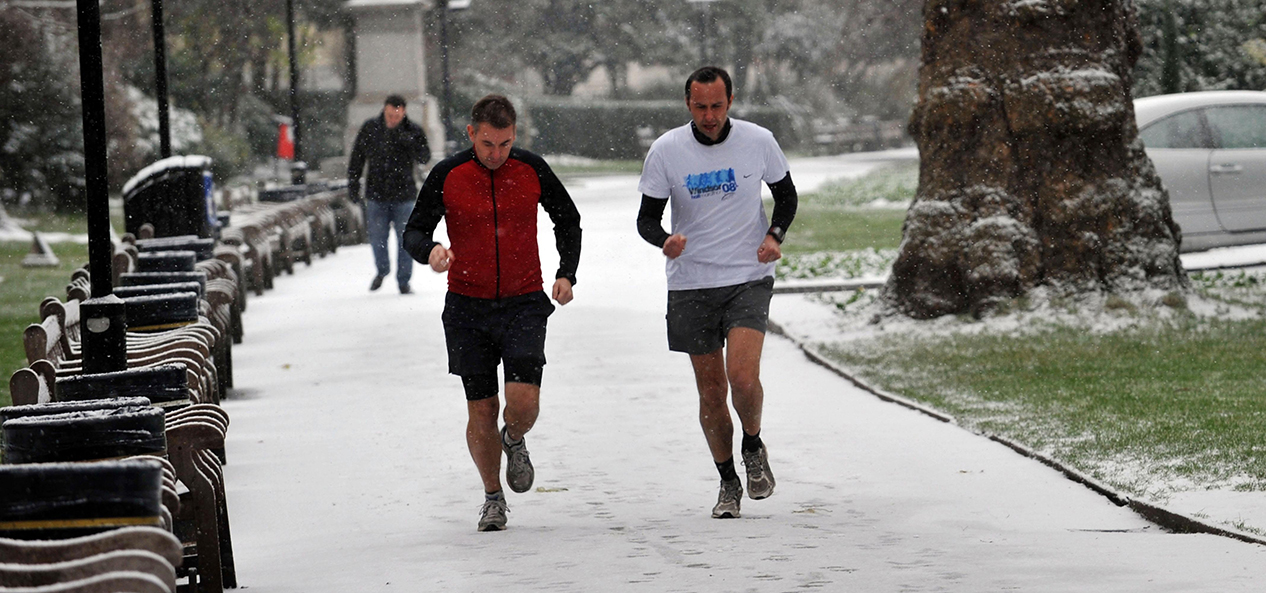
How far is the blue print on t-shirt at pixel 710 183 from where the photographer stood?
7.05m

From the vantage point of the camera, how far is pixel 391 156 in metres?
16.4

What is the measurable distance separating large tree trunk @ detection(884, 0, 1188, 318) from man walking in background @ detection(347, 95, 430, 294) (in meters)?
5.17

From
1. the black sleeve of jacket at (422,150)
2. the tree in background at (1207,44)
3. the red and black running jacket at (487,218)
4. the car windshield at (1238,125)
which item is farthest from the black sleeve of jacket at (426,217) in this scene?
the tree in background at (1207,44)

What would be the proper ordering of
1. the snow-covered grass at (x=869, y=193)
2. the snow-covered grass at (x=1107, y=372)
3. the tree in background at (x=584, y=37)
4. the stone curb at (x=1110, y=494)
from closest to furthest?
the stone curb at (x=1110, y=494), the snow-covered grass at (x=1107, y=372), the snow-covered grass at (x=869, y=193), the tree in background at (x=584, y=37)

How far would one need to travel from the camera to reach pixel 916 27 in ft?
189

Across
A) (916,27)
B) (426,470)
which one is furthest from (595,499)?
(916,27)

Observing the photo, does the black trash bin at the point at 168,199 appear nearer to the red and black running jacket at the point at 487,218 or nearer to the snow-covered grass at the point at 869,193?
the red and black running jacket at the point at 487,218

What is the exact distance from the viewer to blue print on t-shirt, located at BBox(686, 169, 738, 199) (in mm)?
7051

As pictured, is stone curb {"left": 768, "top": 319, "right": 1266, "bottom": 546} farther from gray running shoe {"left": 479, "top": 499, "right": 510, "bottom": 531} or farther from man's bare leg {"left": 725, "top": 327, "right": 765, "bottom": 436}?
gray running shoe {"left": 479, "top": 499, "right": 510, "bottom": 531}

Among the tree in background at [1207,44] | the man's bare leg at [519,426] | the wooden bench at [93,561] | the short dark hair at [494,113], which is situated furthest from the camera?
the tree in background at [1207,44]

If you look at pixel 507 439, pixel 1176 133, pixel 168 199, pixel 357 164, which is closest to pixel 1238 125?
pixel 1176 133

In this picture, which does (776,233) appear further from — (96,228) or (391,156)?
(391,156)

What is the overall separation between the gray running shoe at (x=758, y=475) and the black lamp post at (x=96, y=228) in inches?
95.7

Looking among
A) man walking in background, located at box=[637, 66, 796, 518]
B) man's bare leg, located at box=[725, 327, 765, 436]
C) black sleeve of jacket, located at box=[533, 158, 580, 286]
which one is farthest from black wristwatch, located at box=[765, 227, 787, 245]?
black sleeve of jacket, located at box=[533, 158, 580, 286]
